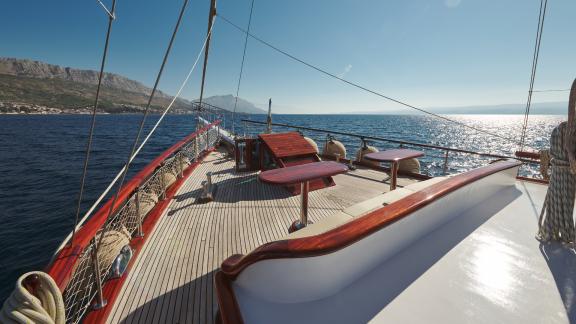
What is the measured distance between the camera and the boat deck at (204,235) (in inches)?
87.7

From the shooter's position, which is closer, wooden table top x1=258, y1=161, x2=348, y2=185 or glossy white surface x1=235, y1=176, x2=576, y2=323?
glossy white surface x1=235, y1=176, x2=576, y2=323

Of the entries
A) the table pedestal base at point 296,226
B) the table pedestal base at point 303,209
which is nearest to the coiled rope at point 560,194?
the table pedestal base at point 303,209

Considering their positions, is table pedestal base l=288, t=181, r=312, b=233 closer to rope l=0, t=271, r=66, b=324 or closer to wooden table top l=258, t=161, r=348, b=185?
wooden table top l=258, t=161, r=348, b=185

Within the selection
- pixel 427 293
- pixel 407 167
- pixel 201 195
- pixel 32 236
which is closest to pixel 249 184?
pixel 201 195

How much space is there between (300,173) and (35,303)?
94.2 inches

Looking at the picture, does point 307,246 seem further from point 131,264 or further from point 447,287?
point 131,264

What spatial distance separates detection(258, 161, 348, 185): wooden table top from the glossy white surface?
1265 millimetres

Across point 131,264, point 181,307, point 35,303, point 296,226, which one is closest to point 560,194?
point 296,226

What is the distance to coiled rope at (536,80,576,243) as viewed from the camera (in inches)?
80.5

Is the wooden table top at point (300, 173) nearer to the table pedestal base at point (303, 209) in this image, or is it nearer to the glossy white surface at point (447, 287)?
the table pedestal base at point (303, 209)

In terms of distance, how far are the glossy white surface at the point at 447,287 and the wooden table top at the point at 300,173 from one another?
127 cm

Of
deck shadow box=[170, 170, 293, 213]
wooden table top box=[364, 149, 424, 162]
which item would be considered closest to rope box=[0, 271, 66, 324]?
deck shadow box=[170, 170, 293, 213]

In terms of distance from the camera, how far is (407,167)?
6.28 metres

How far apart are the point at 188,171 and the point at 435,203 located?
6.02 metres
